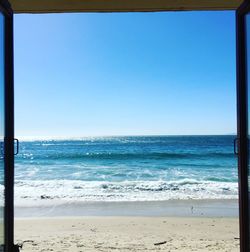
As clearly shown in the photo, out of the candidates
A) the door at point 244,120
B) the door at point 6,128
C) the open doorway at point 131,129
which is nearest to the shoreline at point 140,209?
the open doorway at point 131,129

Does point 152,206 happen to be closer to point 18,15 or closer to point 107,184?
point 107,184

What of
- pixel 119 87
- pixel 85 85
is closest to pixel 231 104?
pixel 119 87

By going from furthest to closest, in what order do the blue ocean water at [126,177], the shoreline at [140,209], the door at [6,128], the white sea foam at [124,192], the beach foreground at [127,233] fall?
the blue ocean water at [126,177] < the white sea foam at [124,192] < the shoreline at [140,209] < the beach foreground at [127,233] < the door at [6,128]

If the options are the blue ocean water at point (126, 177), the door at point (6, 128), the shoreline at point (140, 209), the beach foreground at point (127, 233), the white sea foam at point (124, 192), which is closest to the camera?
the door at point (6, 128)

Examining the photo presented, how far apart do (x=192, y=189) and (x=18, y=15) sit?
28.1 feet

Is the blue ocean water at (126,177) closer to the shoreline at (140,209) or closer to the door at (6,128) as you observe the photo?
the shoreline at (140,209)

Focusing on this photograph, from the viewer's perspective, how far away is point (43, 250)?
4.22 m

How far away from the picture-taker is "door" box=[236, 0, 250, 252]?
2.19m

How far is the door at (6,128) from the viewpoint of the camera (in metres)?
2.13

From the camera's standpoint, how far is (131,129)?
29.7m

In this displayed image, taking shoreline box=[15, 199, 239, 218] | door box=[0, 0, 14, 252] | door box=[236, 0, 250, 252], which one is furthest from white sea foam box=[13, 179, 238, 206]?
door box=[236, 0, 250, 252]

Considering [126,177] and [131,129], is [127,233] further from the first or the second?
[131,129]

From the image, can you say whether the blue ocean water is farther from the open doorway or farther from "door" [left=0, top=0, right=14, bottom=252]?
"door" [left=0, top=0, right=14, bottom=252]

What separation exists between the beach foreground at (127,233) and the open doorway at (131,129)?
0.02 metres
